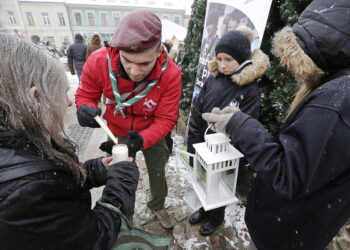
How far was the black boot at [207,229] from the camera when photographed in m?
2.38

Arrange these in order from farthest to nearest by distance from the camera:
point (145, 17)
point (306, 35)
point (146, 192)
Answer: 1. point (146, 192)
2. point (145, 17)
3. point (306, 35)

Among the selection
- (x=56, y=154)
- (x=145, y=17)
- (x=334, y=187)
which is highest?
(x=145, y=17)

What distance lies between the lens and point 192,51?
4539mm

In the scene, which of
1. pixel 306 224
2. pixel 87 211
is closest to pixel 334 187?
pixel 306 224

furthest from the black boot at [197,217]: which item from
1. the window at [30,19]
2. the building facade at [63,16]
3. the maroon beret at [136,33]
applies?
the window at [30,19]

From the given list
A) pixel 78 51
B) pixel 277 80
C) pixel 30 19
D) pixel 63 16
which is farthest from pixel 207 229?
pixel 30 19

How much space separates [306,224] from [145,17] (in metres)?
1.65

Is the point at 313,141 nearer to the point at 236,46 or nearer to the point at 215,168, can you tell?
the point at 215,168

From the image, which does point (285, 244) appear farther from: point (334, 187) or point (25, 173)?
point (25, 173)

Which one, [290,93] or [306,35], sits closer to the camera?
[306,35]

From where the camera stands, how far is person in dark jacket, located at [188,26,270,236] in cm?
189

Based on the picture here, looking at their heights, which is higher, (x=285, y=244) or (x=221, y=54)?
(x=221, y=54)

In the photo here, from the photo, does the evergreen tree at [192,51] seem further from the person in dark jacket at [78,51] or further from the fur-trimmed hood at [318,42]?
the person in dark jacket at [78,51]

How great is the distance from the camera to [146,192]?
Result: 306cm
